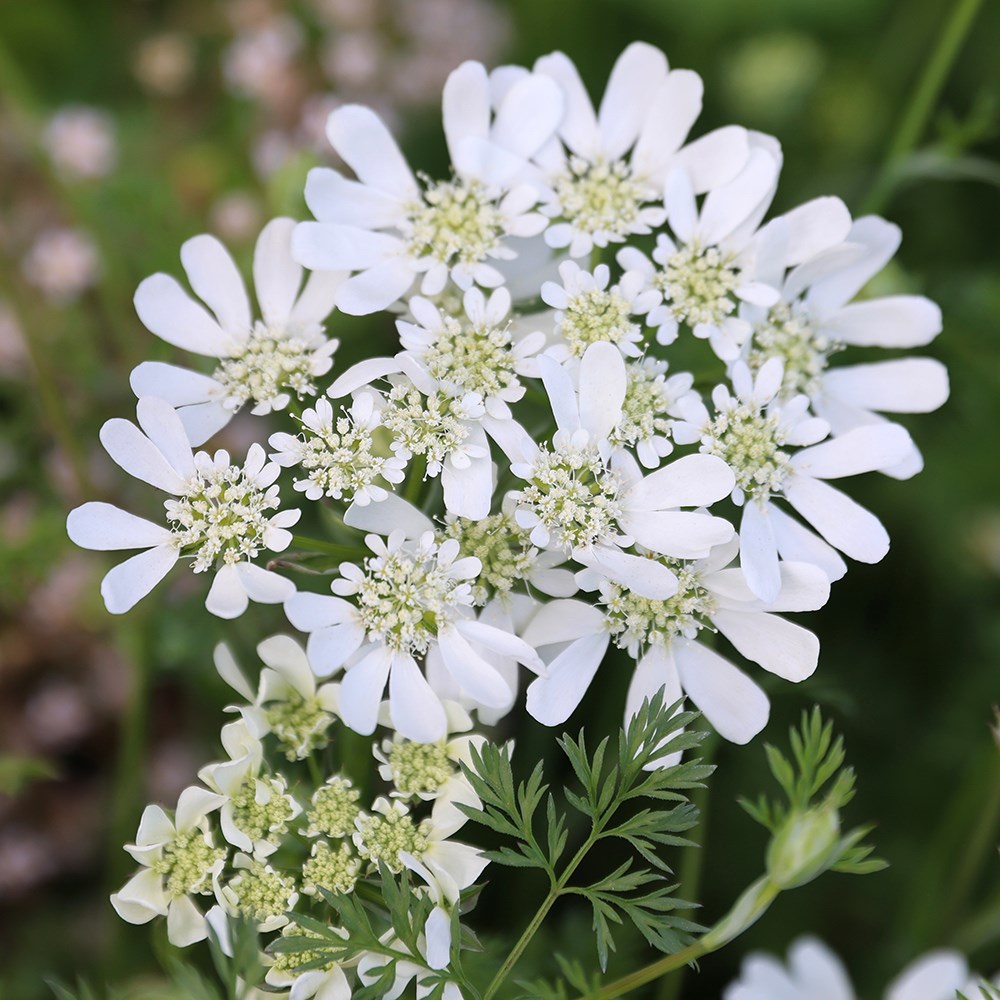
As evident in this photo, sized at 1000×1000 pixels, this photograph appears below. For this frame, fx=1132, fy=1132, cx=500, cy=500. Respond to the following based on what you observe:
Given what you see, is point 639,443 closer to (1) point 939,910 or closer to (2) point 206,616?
(2) point 206,616

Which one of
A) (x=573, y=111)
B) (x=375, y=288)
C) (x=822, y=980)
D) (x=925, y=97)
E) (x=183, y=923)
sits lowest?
(x=822, y=980)

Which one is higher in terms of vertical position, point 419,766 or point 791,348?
point 791,348

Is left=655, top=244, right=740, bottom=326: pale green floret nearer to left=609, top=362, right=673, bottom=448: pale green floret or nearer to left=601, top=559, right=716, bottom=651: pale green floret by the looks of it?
left=609, top=362, right=673, bottom=448: pale green floret

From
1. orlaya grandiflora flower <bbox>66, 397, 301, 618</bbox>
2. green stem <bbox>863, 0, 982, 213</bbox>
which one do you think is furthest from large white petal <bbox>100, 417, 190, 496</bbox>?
green stem <bbox>863, 0, 982, 213</bbox>

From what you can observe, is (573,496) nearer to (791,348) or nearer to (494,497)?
(494,497)

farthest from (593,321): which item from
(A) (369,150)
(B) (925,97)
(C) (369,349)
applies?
(C) (369,349)

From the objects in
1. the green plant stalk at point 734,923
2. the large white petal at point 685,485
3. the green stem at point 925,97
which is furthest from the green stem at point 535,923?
the green stem at point 925,97
